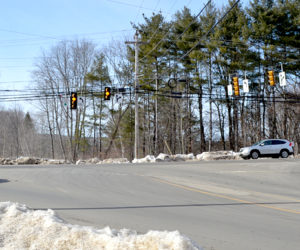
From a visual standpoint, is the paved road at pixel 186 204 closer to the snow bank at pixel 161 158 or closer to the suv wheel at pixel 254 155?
the snow bank at pixel 161 158

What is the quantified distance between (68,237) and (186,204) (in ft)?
17.2

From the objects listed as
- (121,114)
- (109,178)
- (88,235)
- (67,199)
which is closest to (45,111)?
(121,114)

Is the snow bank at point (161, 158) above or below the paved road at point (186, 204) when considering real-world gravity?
above

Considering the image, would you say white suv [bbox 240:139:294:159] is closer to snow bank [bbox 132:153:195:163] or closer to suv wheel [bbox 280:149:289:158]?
suv wheel [bbox 280:149:289:158]

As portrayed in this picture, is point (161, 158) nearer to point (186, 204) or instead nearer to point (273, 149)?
point (273, 149)

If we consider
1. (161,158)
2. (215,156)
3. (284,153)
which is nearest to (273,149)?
(284,153)

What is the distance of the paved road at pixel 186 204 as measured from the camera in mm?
6293

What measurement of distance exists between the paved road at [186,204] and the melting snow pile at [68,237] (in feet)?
5.18

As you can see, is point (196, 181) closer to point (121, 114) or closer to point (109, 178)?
point (109, 178)

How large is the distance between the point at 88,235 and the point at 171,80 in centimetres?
4223

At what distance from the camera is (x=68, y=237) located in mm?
4602

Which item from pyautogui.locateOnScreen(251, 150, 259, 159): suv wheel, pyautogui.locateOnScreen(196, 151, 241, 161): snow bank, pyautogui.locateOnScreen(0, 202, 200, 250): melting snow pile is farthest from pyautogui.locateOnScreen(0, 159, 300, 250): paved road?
pyautogui.locateOnScreen(251, 150, 259, 159): suv wheel

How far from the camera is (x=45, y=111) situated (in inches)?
2074

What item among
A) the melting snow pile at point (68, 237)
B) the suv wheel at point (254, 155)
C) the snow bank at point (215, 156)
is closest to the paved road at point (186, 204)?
Result: the melting snow pile at point (68, 237)
